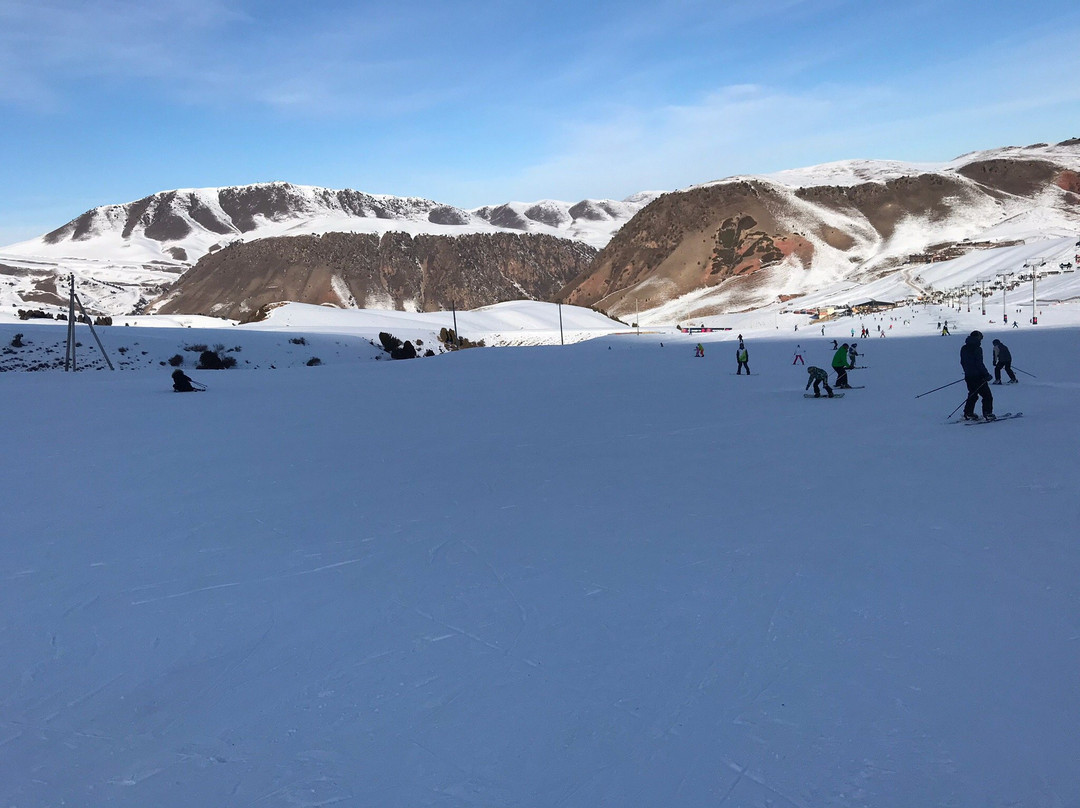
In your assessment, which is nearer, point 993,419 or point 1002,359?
point 993,419

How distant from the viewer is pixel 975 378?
43.1ft

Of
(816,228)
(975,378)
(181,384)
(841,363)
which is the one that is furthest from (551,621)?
(816,228)

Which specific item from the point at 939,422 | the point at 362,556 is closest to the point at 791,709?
the point at 362,556

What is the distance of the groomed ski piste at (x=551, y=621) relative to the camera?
3787 mm

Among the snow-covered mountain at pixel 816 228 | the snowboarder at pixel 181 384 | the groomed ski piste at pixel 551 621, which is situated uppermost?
the snow-covered mountain at pixel 816 228

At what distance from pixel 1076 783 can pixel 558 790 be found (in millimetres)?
2466

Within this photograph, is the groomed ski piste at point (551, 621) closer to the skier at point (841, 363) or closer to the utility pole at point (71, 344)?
the skier at point (841, 363)

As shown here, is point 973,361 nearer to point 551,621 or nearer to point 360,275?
point 551,621

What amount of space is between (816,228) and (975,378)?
13277 cm

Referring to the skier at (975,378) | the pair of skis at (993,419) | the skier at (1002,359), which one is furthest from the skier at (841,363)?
the pair of skis at (993,419)

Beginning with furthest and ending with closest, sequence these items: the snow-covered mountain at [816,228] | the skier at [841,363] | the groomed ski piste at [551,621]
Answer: the snow-covered mountain at [816,228]
the skier at [841,363]
the groomed ski piste at [551,621]

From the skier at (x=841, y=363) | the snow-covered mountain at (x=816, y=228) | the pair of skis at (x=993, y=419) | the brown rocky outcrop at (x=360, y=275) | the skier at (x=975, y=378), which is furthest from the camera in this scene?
the brown rocky outcrop at (x=360, y=275)

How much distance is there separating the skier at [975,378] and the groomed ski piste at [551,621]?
805mm

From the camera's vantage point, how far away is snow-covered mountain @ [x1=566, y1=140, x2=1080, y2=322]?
116 meters
